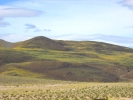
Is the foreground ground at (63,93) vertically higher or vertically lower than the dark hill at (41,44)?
lower

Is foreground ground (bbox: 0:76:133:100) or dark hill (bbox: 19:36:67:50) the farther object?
dark hill (bbox: 19:36:67:50)

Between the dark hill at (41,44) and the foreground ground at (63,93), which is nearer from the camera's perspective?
the foreground ground at (63,93)

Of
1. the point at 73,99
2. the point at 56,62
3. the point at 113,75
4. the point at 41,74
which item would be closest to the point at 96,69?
the point at 113,75

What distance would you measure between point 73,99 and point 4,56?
3547 inches

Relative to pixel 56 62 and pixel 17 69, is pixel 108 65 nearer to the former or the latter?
pixel 56 62

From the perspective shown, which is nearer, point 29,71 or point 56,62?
point 29,71

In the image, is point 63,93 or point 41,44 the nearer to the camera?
point 63,93

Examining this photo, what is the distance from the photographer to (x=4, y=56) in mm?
123625

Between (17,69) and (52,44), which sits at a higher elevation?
(52,44)

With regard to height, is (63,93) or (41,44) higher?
(41,44)

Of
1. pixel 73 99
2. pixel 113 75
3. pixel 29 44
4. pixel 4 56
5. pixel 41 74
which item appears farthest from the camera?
pixel 29 44

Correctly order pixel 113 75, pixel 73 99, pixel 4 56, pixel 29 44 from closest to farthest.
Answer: pixel 73 99 < pixel 113 75 < pixel 4 56 < pixel 29 44

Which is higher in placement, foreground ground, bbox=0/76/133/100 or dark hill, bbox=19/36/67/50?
dark hill, bbox=19/36/67/50

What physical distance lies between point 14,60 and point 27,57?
775 centimetres
